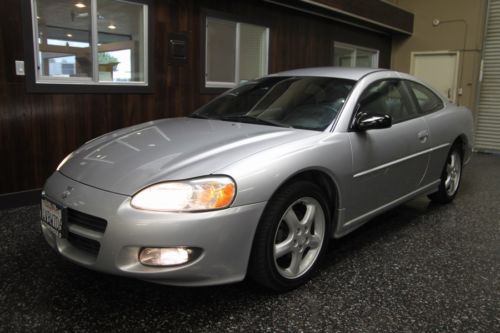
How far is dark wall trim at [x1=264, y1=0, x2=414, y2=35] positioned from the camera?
21.9 ft

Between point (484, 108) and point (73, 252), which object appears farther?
point (484, 108)

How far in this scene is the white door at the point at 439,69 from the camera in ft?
29.6

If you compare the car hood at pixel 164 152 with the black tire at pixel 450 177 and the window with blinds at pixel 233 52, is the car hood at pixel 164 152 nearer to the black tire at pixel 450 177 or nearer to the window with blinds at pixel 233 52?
the black tire at pixel 450 177

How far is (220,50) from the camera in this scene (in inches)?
236

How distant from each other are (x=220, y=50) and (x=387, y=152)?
3660 millimetres

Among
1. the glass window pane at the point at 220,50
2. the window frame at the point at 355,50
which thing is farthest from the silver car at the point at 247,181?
the window frame at the point at 355,50

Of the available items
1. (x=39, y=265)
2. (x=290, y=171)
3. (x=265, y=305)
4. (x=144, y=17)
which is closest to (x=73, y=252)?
(x=39, y=265)

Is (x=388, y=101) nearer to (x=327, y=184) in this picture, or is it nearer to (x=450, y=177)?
(x=327, y=184)

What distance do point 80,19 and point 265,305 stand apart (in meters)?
3.58

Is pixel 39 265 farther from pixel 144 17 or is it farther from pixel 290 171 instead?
pixel 144 17

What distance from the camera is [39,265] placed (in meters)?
2.72

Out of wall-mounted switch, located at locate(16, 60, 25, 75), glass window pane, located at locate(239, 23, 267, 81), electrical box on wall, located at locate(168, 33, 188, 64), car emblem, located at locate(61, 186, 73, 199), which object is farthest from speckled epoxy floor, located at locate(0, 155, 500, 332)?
glass window pane, located at locate(239, 23, 267, 81)

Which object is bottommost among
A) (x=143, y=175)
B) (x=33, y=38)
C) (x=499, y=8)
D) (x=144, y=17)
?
(x=143, y=175)

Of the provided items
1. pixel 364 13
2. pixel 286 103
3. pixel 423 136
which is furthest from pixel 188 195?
pixel 364 13
